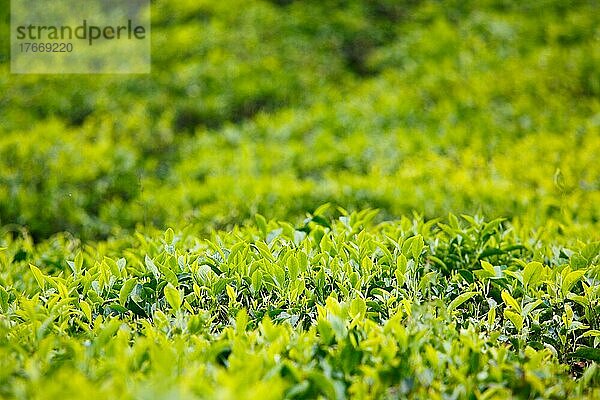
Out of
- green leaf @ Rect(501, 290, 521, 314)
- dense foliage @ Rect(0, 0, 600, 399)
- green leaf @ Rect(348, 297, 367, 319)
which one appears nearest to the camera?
dense foliage @ Rect(0, 0, 600, 399)

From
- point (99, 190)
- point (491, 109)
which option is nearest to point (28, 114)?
point (99, 190)

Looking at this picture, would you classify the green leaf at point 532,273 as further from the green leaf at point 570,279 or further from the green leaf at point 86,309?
the green leaf at point 86,309

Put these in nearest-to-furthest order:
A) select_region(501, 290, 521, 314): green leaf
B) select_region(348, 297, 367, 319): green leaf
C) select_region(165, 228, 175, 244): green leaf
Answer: select_region(348, 297, 367, 319): green leaf → select_region(501, 290, 521, 314): green leaf → select_region(165, 228, 175, 244): green leaf

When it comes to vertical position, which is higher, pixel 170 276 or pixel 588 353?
pixel 170 276

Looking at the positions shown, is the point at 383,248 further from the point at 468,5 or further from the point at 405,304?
the point at 468,5

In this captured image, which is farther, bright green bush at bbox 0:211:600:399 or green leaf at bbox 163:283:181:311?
green leaf at bbox 163:283:181:311

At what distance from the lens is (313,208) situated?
4.71 metres

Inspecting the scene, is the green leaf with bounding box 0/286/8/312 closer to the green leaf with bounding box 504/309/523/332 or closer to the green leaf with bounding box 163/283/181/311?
the green leaf with bounding box 163/283/181/311

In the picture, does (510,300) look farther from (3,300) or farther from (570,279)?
(3,300)

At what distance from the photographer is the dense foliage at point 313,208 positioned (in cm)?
189

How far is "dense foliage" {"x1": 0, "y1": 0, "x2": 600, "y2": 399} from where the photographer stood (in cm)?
189

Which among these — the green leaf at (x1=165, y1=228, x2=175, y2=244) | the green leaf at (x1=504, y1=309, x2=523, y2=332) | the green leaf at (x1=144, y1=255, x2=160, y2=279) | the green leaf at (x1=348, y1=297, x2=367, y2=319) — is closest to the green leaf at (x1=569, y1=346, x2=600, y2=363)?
the green leaf at (x1=504, y1=309, x2=523, y2=332)

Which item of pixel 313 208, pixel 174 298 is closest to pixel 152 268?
pixel 174 298

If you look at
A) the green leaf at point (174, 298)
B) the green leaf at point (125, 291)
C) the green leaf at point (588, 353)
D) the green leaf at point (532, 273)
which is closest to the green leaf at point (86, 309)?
the green leaf at point (125, 291)
